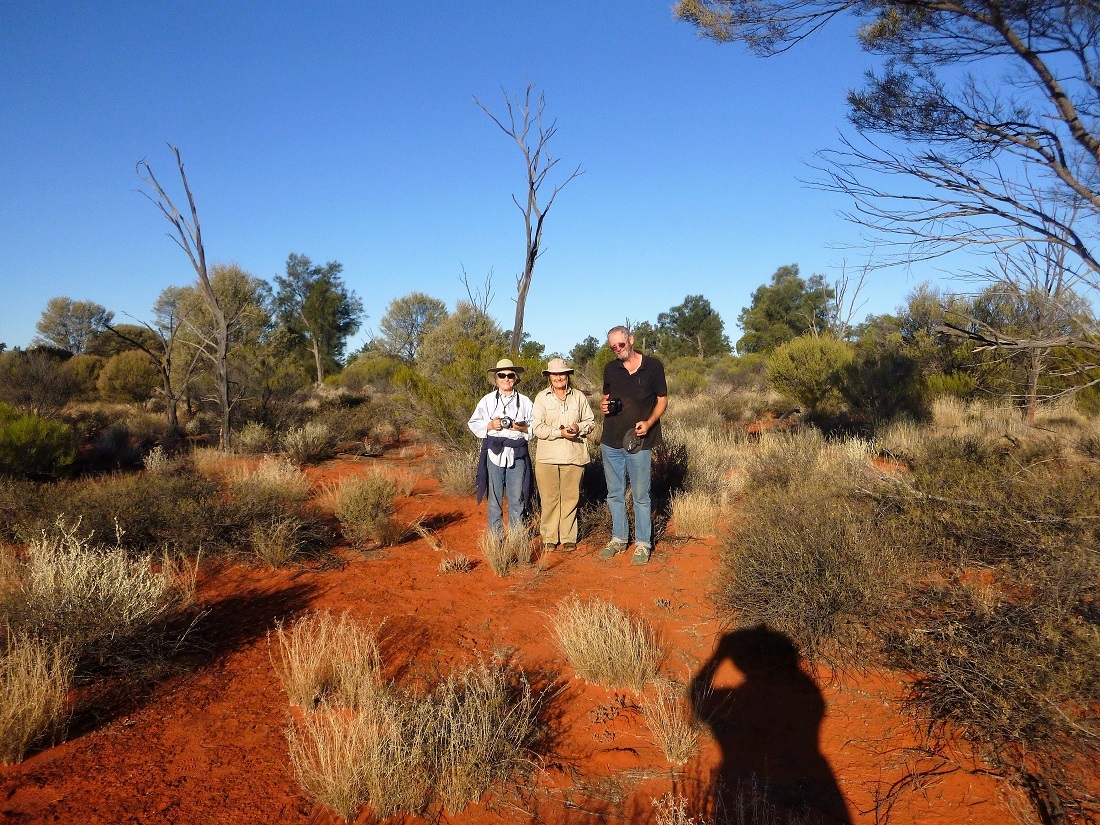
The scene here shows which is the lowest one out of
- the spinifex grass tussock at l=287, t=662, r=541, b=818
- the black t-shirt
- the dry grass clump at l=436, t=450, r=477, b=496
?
the spinifex grass tussock at l=287, t=662, r=541, b=818

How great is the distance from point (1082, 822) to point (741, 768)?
1.34m

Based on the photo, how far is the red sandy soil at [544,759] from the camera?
8.95 feet

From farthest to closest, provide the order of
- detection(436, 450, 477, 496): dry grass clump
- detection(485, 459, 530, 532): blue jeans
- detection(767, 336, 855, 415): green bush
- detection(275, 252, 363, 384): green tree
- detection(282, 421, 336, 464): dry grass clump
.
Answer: detection(275, 252, 363, 384): green tree → detection(767, 336, 855, 415): green bush → detection(282, 421, 336, 464): dry grass clump → detection(436, 450, 477, 496): dry grass clump → detection(485, 459, 530, 532): blue jeans

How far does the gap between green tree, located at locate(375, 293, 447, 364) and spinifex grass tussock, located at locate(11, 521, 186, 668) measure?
34.9m

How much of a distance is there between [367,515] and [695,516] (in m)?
3.79

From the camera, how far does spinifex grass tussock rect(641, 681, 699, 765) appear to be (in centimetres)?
314

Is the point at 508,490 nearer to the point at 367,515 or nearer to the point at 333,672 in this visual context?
the point at 367,515

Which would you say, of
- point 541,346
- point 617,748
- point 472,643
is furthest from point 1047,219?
point 541,346

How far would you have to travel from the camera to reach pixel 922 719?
10.8ft

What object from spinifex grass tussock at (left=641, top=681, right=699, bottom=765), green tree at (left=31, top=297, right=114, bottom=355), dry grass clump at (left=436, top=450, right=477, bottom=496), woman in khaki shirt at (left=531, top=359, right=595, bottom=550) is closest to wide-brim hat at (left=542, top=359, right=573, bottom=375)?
woman in khaki shirt at (left=531, top=359, right=595, bottom=550)

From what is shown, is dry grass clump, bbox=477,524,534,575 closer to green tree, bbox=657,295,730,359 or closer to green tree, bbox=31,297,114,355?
green tree, bbox=657,295,730,359

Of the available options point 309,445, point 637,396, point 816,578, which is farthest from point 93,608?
point 309,445

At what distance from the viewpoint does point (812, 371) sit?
1529cm

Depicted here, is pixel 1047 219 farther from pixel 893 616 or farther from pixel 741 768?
pixel 741 768
